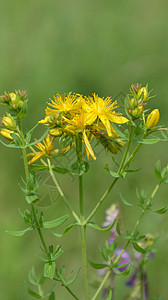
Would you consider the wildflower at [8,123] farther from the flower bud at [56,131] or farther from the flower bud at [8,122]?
the flower bud at [56,131]

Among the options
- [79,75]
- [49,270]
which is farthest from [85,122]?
[79,75]

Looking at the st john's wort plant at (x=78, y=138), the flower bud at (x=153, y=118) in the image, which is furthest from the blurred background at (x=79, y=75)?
the flower bud at (x=153, y=118)

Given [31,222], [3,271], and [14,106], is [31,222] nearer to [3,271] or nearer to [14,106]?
[14,106]

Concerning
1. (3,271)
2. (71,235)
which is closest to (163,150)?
(71,235)

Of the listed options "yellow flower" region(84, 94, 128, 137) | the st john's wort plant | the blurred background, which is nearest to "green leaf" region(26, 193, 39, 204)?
the st john's wort plant

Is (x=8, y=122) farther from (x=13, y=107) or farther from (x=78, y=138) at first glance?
(x=78, y=138)
